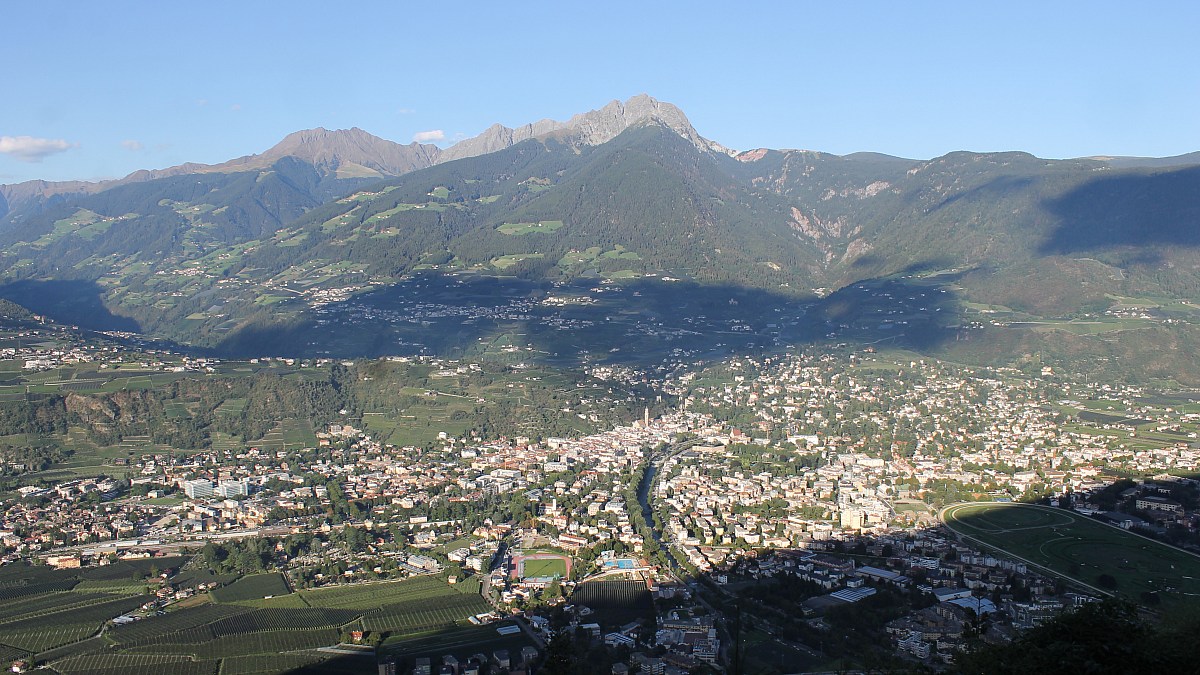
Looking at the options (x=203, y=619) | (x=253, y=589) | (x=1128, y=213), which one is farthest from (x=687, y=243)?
(x=203, y=619)

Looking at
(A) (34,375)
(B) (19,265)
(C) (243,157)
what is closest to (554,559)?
(A) (34,375)

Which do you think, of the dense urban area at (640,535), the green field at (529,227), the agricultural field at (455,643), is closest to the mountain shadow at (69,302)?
the green field at (529,227)

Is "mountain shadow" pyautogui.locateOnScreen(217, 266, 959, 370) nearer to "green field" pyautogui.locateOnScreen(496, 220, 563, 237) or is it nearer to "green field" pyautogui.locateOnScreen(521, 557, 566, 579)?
"green field" pyautogui.locateOnScreen(496, 220, 563, 237)

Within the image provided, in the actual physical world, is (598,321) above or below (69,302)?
below

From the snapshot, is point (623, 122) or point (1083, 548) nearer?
point (1083, 548)

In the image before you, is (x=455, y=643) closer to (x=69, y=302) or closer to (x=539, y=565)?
(x=539, y=565)

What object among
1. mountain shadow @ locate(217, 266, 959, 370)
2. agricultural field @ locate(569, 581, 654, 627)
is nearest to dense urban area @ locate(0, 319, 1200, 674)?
agricultural field @ locate(569, 581, 654, 627)
